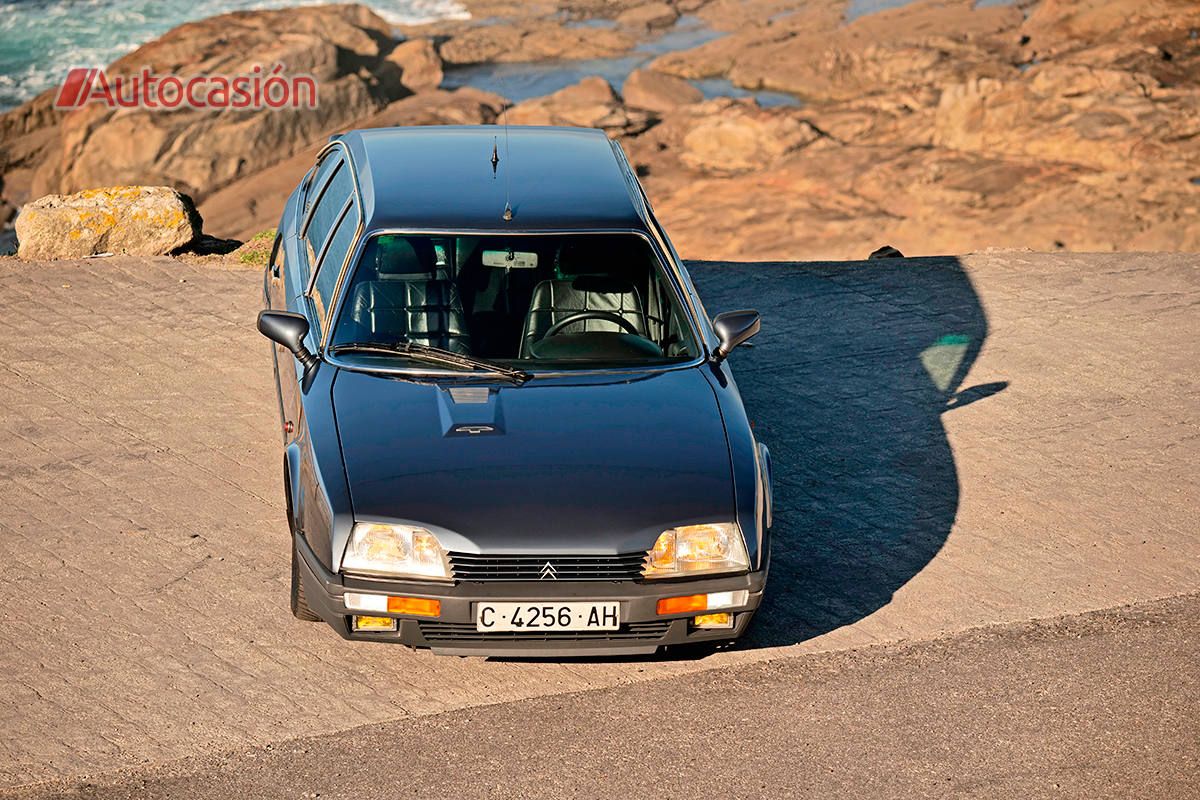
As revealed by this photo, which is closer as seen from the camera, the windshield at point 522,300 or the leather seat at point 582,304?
the windshield at point 522,300

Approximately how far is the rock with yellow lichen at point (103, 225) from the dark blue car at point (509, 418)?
4266 millimetres

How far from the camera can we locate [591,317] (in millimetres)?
5750

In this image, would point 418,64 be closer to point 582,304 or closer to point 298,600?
point 582,304

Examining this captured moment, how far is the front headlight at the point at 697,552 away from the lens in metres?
4.66

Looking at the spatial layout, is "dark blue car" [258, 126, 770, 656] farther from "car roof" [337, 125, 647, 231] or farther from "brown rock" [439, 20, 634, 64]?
"brown rock" [439, 20, 634, 64]

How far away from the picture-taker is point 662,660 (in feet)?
17.0

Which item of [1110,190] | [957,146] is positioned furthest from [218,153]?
[1110,190]

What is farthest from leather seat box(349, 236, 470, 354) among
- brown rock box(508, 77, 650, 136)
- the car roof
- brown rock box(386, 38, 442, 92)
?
brown rock box(386, 38, 442, 92)

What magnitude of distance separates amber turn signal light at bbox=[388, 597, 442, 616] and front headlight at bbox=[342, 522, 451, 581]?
8 centimetres

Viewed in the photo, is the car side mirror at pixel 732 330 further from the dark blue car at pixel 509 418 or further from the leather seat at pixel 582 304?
the leather seat at pixel 582 304

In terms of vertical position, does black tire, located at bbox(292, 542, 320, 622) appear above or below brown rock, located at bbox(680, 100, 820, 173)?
above

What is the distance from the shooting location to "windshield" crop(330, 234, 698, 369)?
5.57 m

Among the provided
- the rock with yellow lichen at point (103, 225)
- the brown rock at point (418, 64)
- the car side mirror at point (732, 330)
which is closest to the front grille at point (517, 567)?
the car side mirror at point (732, 330)

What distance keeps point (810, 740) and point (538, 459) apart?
1.39 m
